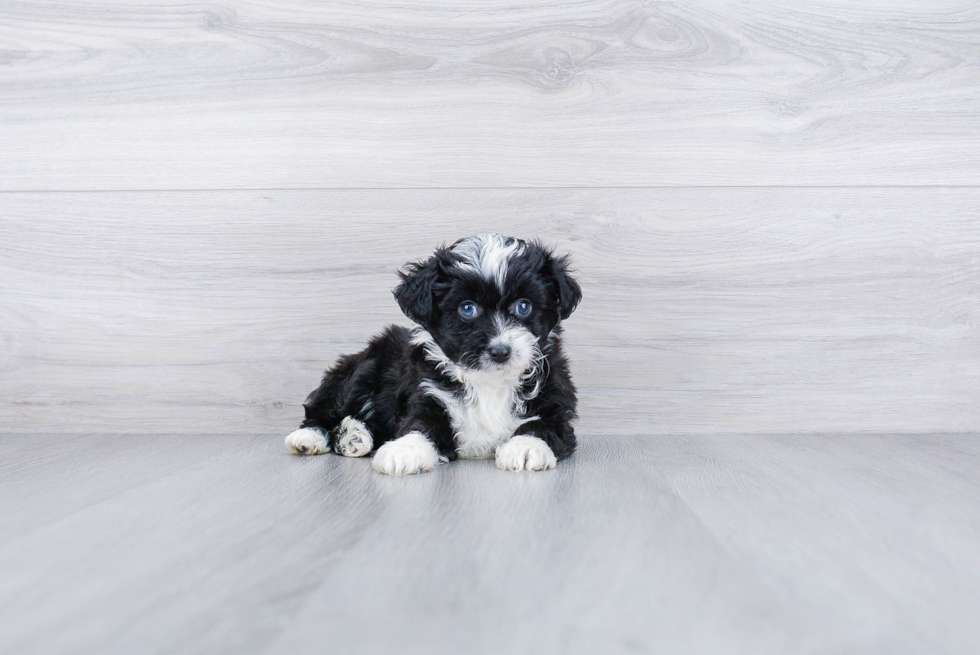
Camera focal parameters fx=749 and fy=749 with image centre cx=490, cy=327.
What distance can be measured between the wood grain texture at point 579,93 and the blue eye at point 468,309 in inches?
28.6

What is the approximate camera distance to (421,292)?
2.03 meters

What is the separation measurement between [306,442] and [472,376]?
583 mm

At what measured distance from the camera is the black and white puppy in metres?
1.97

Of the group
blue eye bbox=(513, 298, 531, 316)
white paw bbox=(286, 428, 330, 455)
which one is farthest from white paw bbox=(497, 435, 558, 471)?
white paw bbox=(286, 428, 330, 455)

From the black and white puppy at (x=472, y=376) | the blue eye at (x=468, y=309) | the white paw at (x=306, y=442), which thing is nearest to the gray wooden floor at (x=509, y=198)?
the white paw at (x=306, y=442)

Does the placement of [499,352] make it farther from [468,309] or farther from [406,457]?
[406,457]

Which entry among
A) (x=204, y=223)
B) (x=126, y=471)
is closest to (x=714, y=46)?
(x=204, y=223)

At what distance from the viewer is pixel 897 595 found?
41.4 inches

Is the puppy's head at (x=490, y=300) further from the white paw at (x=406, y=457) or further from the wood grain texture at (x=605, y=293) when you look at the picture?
the wood grain texture at (x=605, y=293)

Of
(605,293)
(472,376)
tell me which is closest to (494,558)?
(472,376)

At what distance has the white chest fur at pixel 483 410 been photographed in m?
2.11

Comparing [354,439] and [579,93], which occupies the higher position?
[579,93]

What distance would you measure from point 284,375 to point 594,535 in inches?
64.1

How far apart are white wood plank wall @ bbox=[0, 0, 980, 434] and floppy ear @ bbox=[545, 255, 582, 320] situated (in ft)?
1.73
